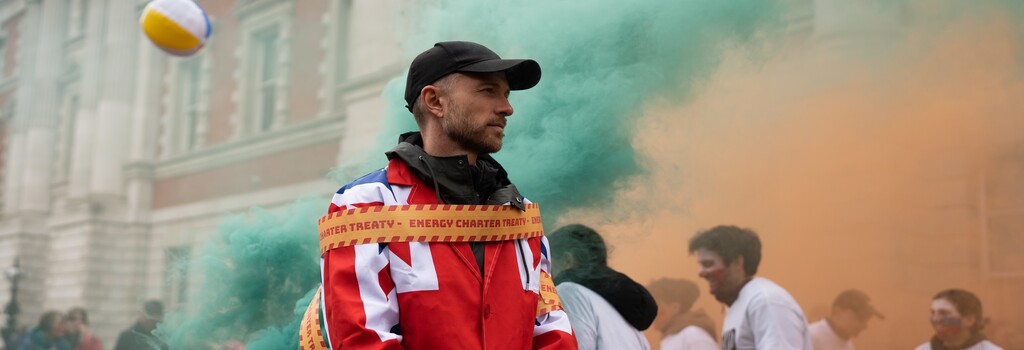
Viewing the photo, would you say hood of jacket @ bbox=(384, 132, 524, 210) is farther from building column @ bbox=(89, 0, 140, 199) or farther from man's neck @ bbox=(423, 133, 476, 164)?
building column @ bbox=(89, 0, 140, 199)

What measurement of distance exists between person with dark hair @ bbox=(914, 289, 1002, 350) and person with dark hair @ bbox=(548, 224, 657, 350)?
1060 mm

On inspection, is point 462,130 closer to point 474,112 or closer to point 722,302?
point 474,112

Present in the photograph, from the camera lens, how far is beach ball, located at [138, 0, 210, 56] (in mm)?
5508

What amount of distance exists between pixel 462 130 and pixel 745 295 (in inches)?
94.7

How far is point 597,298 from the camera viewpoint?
3.56 m

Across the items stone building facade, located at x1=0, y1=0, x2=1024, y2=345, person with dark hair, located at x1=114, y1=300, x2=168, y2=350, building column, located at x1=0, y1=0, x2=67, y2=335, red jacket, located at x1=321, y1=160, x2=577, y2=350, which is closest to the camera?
red jacket, located at x1=321, y1=160, x2=577, y2=350

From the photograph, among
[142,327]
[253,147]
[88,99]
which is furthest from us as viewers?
[88,99]

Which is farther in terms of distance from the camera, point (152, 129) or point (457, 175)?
point (152, 129)

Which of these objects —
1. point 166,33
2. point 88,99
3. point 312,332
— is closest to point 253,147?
point 88,99

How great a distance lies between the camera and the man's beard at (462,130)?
192 centimetres

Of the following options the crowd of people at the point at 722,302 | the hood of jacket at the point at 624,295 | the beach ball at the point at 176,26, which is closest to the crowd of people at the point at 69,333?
the beach ball at the point at 176,26

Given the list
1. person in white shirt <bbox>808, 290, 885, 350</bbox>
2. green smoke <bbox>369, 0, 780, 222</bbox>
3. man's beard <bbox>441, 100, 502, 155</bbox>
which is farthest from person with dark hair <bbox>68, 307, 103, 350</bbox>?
man's beard <bbox>441, 100, 502, 155</bbox>

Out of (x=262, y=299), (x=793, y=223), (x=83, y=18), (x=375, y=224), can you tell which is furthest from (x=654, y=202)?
(x=83, y=18)

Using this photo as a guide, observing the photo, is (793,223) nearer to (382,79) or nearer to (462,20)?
(462,20)
